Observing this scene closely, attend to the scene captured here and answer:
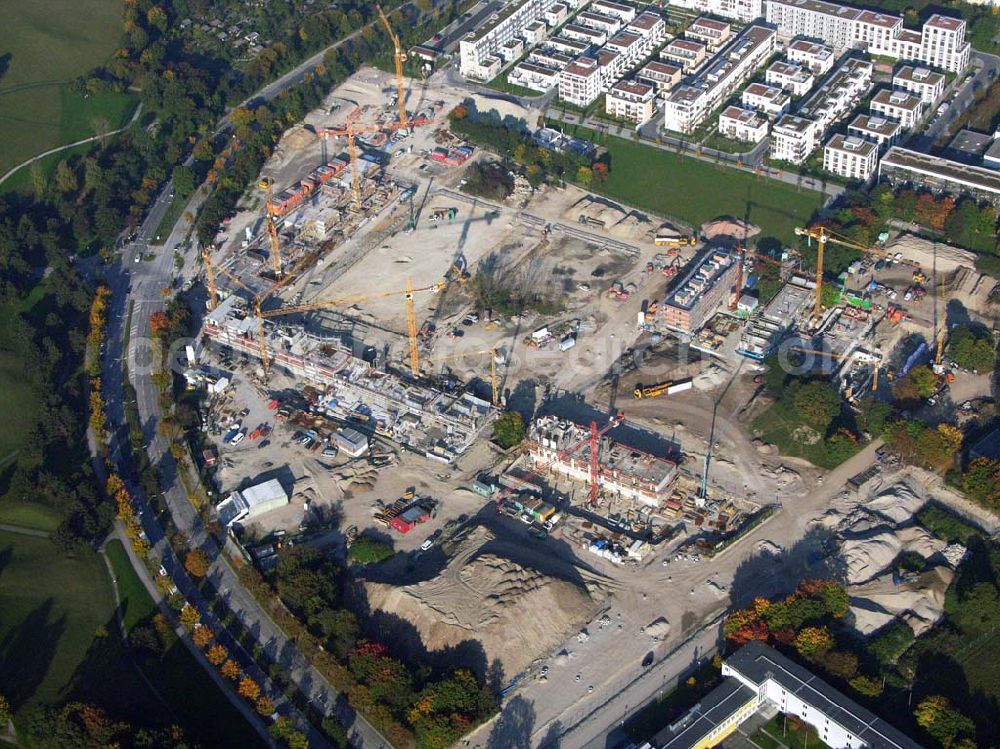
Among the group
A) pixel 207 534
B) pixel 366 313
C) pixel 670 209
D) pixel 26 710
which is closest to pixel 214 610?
pixel 207 534

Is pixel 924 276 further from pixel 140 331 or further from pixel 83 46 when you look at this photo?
pixel 83 46

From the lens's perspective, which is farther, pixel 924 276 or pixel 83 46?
pixel 83 46

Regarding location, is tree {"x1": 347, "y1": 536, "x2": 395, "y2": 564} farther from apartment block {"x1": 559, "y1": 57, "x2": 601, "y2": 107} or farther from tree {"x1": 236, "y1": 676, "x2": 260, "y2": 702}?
apartment block {"x1": 559, "y1": 57, "x2": 601, "y2": 107}

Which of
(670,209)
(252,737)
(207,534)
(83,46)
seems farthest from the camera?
(83,46)

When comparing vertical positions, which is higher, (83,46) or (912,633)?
(83,46)

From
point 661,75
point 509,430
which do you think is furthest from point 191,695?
point 661,75

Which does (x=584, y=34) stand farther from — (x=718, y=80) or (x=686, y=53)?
(x=718, y=80)

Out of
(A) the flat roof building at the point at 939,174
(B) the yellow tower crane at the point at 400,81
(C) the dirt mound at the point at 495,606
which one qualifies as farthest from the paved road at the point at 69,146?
(A) the flat roof building at the point at 939,174
